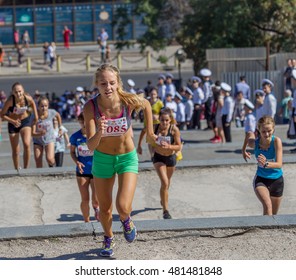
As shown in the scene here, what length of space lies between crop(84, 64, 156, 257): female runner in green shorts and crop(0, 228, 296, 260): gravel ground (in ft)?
1.16

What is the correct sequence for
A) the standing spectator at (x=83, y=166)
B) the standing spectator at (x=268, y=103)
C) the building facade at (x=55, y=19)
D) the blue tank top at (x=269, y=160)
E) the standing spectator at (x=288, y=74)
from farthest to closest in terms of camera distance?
1. the building facade at (x=55, y=19)
2. the standing spectator at (x=288, y=74)
3. the standing spectator at (x=268, y=103)
4. the standing spectator at (x=83, y=166)
5. the blue tank top at (x=269, y=160)

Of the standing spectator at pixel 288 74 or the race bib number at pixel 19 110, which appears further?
the standing spectator at pixel 288 74

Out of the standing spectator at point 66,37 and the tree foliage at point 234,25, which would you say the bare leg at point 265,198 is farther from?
the standing spectator at point 66,37

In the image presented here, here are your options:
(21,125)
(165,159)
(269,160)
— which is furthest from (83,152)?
(21,125)

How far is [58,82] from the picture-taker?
3681 cm

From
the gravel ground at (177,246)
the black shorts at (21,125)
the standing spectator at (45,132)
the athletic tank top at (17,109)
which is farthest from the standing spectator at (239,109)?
the gravel ground at (177,246)

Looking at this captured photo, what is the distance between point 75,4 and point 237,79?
82.7ft

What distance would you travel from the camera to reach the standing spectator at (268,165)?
9.36m

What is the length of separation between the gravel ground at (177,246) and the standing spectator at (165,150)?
2.49 m

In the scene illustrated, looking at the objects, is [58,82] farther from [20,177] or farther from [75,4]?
[20,177]

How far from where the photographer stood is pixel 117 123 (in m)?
7.55

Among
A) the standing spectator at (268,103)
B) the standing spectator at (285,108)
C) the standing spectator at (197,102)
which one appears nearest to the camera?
the standing spectator at (268,103)

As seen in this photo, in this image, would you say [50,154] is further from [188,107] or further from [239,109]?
[188,107]

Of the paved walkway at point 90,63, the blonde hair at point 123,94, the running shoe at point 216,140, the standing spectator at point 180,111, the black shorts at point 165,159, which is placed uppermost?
the blonde hair at point 123,94
